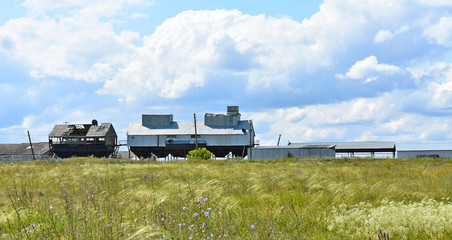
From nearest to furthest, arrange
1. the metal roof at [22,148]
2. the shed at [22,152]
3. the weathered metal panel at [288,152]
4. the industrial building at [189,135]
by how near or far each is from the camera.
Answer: the weathered metal panel at [288,152] → the industrial building at [189,135] → the shed at [22,152] → the metal roof at [22,148]

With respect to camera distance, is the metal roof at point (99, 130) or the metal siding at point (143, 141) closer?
the metal siding at point (143, 141)

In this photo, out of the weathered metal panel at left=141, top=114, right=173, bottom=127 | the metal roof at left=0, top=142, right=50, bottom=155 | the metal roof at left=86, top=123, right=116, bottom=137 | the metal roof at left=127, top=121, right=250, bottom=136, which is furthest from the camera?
the metal roof at left=0, top=142, right=50, bottom=155

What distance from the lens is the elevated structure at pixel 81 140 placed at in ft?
216

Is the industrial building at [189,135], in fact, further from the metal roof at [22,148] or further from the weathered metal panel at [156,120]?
the metal roof at [22,148]

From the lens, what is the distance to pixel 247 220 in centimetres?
646

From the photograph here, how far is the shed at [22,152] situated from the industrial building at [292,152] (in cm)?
3782

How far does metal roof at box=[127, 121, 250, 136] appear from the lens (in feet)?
210

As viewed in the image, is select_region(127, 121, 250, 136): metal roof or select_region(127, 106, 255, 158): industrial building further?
select_region(127, 121, 250, 136): metal roof

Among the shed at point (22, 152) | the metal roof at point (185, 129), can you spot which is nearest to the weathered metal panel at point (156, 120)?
the metal roof at point (185, 129)

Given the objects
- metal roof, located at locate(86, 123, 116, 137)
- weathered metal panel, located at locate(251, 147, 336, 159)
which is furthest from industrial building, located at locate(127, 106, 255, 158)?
weathered metal panel, located at locate(251, 147, 336, 159)

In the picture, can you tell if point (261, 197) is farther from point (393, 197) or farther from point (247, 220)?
point (393, 197)

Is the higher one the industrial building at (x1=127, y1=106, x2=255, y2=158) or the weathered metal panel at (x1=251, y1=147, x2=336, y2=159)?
the industrial building at (x1=127, y1=106, x2=255, y2=158)

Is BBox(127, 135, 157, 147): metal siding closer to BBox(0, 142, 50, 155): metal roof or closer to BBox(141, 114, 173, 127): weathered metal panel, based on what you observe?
BBox(141, 114, 173, 127): weathered metal panel

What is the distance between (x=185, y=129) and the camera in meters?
65.9
